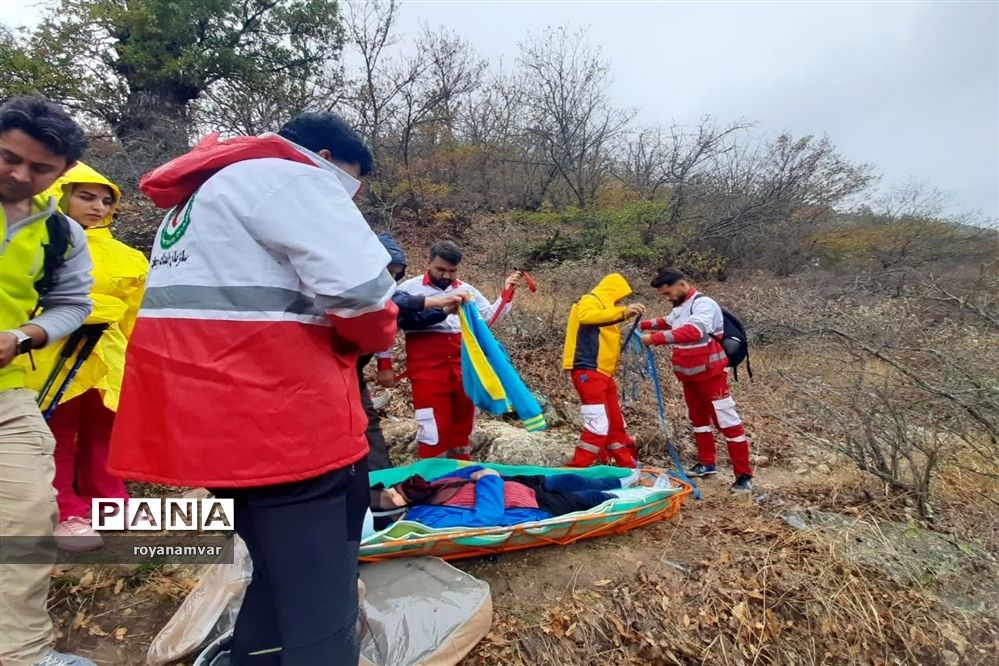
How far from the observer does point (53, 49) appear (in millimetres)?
11641

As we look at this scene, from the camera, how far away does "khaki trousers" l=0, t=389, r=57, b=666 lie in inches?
67.4

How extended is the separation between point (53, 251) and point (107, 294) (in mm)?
993

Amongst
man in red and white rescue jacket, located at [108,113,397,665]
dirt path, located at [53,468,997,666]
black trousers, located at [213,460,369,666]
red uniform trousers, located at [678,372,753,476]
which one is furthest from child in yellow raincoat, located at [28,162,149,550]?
red uniform trousers, located at [678,372,753,476]

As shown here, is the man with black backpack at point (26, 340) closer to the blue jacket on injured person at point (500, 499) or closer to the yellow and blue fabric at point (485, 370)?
the blue jacket on injured person at point (500, 499)

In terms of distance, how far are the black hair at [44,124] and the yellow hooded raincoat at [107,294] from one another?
39.9 inches

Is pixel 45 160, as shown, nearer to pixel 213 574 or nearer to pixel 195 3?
pixel 213 574

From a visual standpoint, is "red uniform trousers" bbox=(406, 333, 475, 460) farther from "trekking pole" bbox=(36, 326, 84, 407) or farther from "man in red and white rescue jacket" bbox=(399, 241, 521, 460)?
"trekking pole" bbox=(36, 326, 84, 407)

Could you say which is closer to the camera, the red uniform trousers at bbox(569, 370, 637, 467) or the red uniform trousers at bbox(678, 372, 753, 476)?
the red uniform trousers at bbox(678, 372, 753, 476)

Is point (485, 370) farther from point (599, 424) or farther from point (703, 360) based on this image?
point (703, 360)

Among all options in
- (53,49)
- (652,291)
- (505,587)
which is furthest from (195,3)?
(505,587)

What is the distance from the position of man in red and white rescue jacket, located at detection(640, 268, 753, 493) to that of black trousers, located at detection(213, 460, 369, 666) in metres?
3.51

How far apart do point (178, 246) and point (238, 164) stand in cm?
28

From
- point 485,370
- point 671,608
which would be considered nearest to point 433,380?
point 485,370

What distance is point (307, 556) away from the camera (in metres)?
1.42
